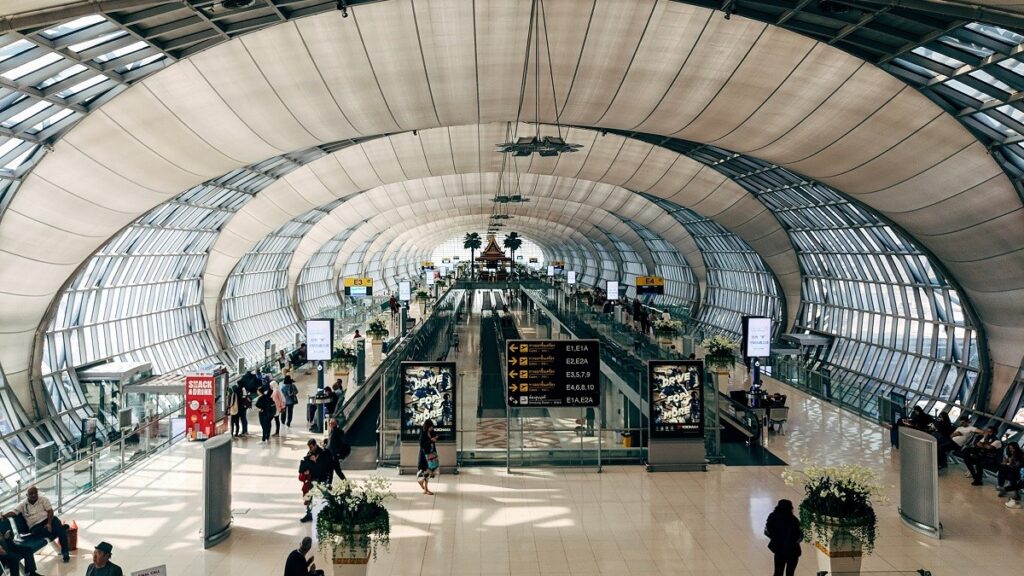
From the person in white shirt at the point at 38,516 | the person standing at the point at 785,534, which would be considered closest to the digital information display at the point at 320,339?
the person in white shirt at the point at 38,516

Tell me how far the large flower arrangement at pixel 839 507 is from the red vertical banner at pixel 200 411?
1289 cm

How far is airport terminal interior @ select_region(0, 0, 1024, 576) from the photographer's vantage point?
10.7 meters

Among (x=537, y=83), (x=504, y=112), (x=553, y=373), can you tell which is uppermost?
(x=537, y=83)

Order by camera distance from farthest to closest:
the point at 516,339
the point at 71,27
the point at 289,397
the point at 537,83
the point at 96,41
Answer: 1. the point at 537,83
2. the point at 289,397
3. the point at 516,339
4. the point at 96,41
5. the point at 71,27

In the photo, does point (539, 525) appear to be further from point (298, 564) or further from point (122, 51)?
point (122, 51)

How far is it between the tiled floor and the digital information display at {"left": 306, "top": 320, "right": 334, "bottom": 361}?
791cm

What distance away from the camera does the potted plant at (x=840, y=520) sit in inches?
357

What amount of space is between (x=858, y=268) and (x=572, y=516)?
107 feet

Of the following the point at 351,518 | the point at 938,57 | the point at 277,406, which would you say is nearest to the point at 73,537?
the point at 351,518

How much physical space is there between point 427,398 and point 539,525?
407 centimetres

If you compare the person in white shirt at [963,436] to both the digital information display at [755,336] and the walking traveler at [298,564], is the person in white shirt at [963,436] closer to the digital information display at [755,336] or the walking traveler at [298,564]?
the digital information display at [755,336]

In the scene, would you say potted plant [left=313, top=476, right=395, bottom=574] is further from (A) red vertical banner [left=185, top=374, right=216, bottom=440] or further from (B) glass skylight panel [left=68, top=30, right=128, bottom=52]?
(B) glass skylight panel [left=68, top=30, right=128, bottom=52]

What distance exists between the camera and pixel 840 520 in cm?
909

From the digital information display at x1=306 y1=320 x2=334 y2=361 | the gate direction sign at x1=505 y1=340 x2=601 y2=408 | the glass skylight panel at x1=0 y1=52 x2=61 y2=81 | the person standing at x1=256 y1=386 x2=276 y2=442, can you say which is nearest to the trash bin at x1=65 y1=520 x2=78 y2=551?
the person standing at x1=256 y1=386 x2=276 y2=442
